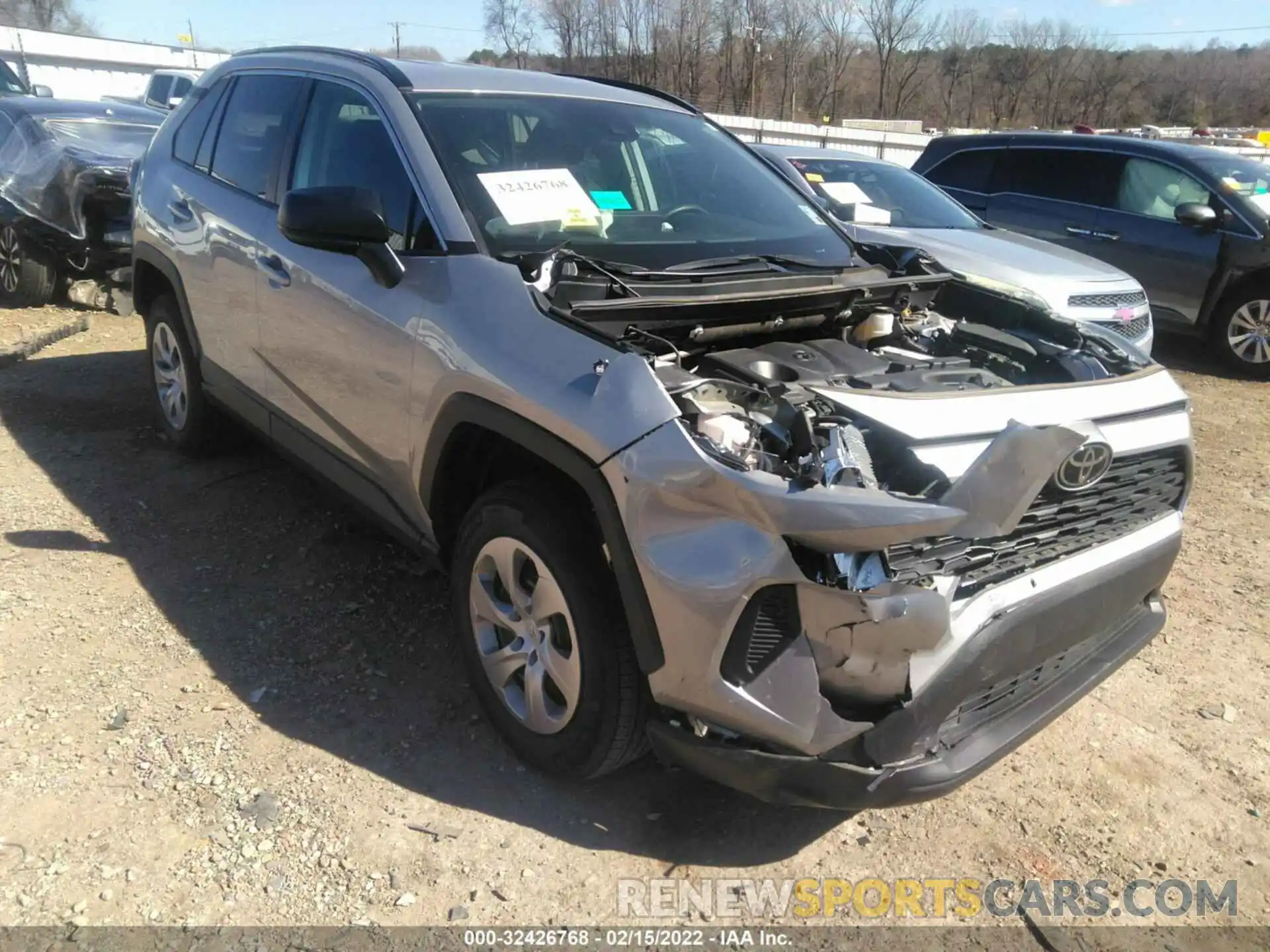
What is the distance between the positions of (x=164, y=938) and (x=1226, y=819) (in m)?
2.82

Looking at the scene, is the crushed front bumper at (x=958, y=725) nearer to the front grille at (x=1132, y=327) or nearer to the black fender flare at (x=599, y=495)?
the black fender flare at (x=599, y=495)

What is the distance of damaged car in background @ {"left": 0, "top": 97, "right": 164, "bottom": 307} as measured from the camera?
26.2 ft

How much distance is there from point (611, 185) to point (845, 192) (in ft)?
14.8

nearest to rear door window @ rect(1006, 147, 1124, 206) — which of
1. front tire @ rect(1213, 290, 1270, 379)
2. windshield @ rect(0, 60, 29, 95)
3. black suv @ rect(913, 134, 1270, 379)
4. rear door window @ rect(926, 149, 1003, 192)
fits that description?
black suv @ rect(913, 134, 1270, 379)

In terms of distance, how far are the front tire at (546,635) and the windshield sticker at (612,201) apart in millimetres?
1120

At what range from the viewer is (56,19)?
Answer: 6084cm

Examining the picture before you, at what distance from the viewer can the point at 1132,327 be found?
22.0ft

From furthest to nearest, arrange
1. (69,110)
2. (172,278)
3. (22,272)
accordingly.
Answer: (69,110) < (22,272) < (172,278)

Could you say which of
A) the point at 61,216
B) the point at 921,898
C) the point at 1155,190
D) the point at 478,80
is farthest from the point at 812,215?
the point at 61,216

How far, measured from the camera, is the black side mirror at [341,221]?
283 cm

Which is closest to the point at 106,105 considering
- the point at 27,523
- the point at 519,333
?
the point at 27,523

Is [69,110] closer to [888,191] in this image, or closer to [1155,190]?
[888,191]

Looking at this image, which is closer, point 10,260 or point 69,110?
point 10,260

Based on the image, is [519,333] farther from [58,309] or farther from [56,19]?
[56,19]
